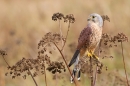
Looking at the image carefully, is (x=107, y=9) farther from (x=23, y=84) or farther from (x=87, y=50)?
(x=87, y=50)

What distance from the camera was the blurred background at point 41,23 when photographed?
1037cm

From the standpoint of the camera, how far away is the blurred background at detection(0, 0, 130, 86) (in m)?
10.4

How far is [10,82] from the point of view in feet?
32.6

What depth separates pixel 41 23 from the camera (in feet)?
46.1

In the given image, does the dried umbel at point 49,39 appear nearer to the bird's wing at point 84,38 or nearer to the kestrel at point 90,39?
the kestrel at point 90,39

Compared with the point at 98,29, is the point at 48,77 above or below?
below

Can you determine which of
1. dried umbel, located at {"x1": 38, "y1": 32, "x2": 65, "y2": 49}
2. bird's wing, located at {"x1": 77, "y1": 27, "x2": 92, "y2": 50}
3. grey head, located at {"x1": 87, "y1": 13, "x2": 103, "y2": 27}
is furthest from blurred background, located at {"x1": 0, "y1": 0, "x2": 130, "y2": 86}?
dried umbel, located at {"x1": 38, "y1": 32, "x2": 65, "y2": 49}

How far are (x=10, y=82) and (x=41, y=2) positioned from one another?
288 inches

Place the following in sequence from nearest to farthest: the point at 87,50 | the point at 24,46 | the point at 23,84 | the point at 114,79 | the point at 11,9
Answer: the point at 87,50 < the point at 114,79 < the point at 23,84 < the point at 24,46 < the point at 11,9

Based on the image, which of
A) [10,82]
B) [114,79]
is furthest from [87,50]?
[10,82]

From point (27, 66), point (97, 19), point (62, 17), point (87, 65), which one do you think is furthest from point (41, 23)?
point (27, 66)

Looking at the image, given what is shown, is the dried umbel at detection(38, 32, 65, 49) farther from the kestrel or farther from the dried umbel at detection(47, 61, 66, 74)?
the kestrel

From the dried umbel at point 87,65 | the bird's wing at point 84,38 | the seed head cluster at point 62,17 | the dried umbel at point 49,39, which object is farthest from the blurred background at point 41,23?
the dried umbel at point 49,39

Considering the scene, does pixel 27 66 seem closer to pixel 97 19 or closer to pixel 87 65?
pixel 87 65
